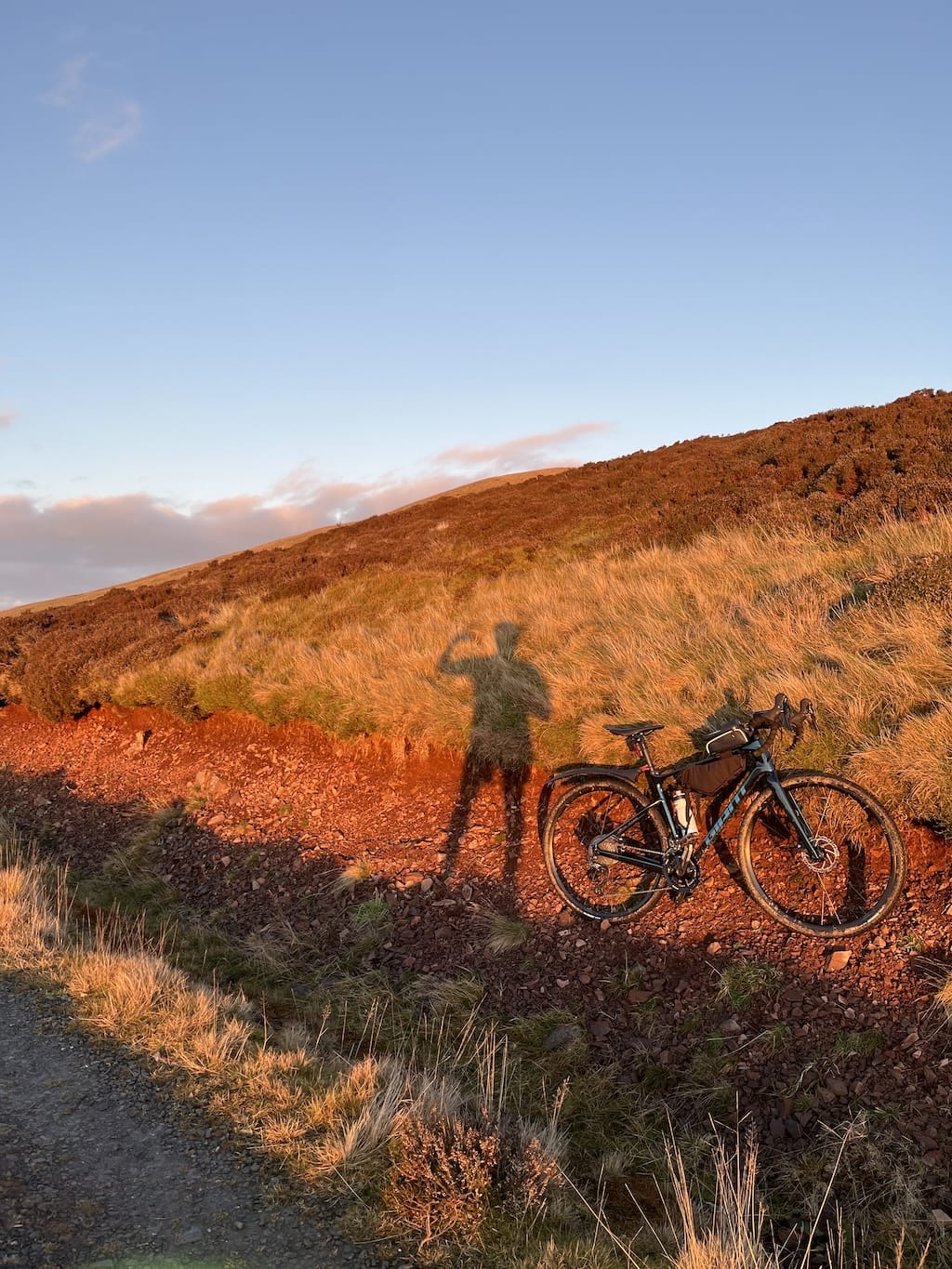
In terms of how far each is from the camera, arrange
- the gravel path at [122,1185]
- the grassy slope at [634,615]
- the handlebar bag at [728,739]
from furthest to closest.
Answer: the grassy slope at [634,615] → the handlebar bag at [728,739] → the gravel path at [122,1185]

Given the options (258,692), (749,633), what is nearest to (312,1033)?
(749,633)

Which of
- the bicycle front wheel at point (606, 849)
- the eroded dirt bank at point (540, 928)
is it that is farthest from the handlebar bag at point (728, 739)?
the eroded dirt bank at point (540, 928)

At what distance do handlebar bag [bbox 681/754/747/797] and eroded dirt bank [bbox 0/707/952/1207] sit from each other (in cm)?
96

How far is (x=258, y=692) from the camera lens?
13.0 m

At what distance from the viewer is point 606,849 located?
6.98 m

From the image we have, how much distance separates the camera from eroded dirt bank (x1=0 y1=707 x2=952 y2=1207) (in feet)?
16.5

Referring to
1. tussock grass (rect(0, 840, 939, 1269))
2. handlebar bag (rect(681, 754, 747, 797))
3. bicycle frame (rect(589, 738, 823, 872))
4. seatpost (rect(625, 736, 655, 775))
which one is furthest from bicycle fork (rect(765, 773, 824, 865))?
tussock grass (rect(0, 840, 939, 1269))

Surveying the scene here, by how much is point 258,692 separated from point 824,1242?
10.5m

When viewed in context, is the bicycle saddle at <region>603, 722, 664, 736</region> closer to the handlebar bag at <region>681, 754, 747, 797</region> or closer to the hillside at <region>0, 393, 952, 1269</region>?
the handlebar bag at <region>681, 754, 747, 797</region>

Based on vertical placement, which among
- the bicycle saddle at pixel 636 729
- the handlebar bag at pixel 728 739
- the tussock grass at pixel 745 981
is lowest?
the tussock grass at pixel 745 981

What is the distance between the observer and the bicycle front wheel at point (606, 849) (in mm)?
6902

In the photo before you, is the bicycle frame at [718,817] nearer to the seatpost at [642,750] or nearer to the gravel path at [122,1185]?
the seatpost at [642,750]

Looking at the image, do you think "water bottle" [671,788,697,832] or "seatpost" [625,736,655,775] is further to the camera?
"seatpost" [625,736,655,775]

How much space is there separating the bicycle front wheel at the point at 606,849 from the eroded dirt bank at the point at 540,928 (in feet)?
0.70
